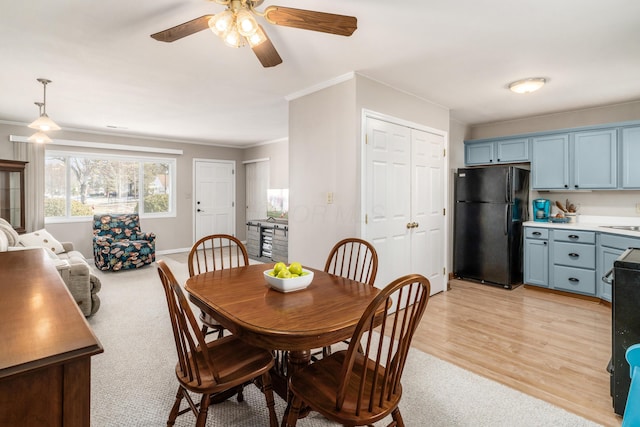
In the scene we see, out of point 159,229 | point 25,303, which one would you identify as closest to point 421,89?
point 25,303

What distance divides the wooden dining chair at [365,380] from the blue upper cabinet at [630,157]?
4.05m

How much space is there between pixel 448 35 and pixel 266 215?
568 centimetres

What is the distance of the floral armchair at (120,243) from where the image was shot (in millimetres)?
5074

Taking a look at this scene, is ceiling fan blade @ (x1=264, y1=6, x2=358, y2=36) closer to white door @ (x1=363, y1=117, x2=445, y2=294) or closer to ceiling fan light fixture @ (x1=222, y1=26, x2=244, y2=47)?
ceiling fan light fixture @ (x1=222, y1=26, x2=244, y2=47)

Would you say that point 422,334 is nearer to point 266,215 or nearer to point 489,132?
point 489,132

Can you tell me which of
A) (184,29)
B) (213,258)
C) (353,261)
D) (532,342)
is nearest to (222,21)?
(184,29)

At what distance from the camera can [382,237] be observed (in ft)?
11.0

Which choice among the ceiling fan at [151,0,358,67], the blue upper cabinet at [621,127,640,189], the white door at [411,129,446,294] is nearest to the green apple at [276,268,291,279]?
the ceiling fan at [151,0,358,67]

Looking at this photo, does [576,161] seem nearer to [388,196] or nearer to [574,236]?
[574,236]

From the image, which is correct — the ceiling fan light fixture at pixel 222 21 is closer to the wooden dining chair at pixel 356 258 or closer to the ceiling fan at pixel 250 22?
the ceiling fan at pixel 250 22

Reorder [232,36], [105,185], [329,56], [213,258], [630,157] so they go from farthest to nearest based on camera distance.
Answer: [105,185]
[630,157]
[329,56]
[213,258]
[232,36]

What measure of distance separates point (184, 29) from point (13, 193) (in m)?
5.14

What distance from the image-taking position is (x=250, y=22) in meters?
1.51

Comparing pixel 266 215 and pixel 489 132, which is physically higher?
pixel 489 132
